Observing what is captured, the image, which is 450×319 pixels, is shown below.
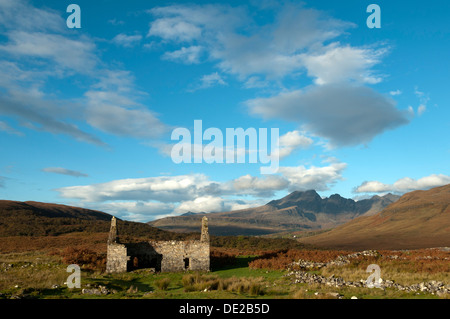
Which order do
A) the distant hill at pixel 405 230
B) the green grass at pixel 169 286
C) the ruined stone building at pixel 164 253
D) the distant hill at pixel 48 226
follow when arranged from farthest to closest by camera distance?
the distant hill at pixel 405 230
the distant hill at pixel 48 226
the ruined stone building at pixel 164 253
the green grass at pixel 169 286

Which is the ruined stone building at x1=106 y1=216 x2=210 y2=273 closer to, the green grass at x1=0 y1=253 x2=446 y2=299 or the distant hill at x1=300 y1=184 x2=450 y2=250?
the green grass at x1=0 y1=253 x2=446 y2=299

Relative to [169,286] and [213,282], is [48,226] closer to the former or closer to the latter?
[169,286]

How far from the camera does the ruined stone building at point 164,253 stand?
25.1 metres

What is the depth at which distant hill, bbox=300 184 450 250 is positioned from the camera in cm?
8094

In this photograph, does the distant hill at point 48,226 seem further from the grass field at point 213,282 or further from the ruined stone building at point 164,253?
the grass field at point 213,282

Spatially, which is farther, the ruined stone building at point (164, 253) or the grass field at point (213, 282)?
the ruined stone building at point (164, 253)

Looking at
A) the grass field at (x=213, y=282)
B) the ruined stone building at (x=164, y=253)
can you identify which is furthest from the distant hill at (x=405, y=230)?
the ruined stone building at (x=164, y=253)

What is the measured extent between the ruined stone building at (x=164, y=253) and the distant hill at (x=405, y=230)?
6474 centimetres

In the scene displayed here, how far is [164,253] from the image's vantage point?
86.0ft

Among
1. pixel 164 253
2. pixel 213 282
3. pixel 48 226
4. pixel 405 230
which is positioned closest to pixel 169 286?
pixel 213 282

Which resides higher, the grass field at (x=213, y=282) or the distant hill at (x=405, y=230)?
the grass field at (x=213, y=282)

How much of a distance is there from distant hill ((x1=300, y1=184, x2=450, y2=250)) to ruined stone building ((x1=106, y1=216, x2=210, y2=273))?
6474cm

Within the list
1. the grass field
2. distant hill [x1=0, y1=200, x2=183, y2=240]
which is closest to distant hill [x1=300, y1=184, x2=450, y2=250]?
distant hill [x1=0, y1=200, x2=183, y2=240]
